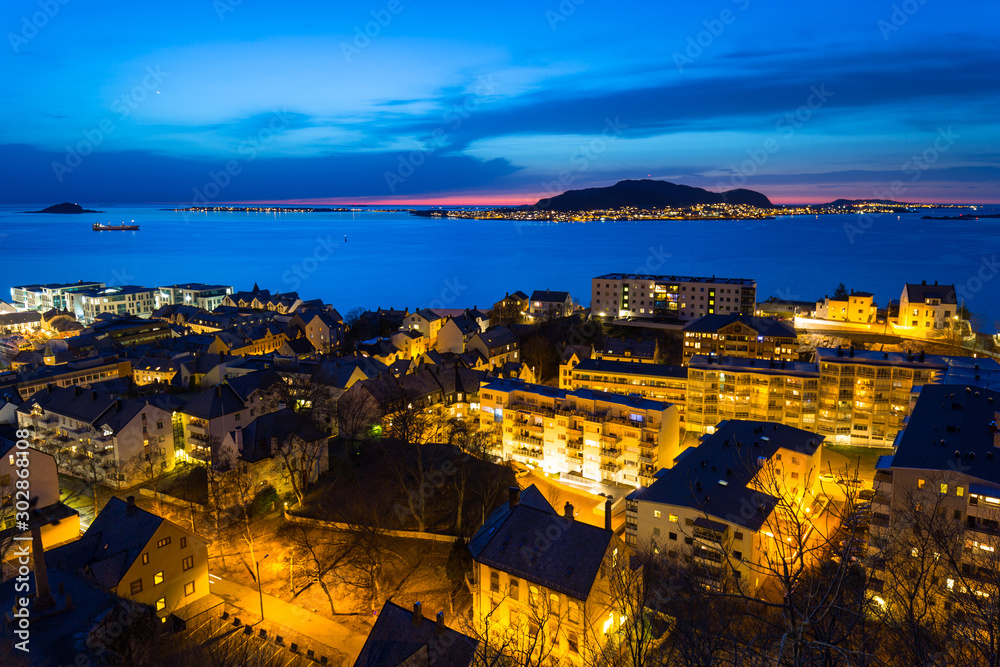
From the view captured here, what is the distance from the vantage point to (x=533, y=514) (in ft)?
52.7

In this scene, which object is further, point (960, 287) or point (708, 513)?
point (960, 287)

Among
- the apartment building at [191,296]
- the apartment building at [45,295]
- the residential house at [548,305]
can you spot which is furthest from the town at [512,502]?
the apartment building at [191,296]

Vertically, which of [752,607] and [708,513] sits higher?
[708,513]

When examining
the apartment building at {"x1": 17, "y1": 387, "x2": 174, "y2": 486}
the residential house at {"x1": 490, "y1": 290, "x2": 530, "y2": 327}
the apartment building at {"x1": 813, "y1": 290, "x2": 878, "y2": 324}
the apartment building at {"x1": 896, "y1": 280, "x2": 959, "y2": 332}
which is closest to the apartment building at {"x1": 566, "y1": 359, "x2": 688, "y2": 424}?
the apartment building at {"x1": 17, "y1": 387, "x2": 174, "y2": 486}

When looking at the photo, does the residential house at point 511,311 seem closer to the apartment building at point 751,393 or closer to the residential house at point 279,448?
the apartment building at point 751,393

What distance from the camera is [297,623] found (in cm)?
1641

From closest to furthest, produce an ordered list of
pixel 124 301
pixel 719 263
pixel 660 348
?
pixel 660 348 < pixel 124 301 < pixel 719 263

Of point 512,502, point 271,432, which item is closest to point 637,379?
point 512,502

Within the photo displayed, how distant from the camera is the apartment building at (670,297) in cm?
5656

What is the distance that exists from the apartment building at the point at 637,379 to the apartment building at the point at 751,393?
0.88m

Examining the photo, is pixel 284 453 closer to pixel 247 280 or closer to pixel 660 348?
pixel 660 348

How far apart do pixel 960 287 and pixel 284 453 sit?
8472 cm

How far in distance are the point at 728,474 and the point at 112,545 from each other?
19264mm

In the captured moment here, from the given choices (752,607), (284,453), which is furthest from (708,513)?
(284,453)
